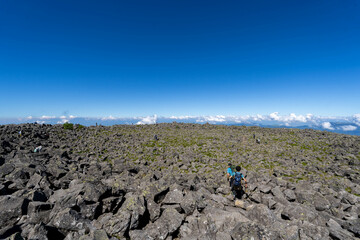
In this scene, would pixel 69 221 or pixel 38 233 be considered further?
pixel 69 221

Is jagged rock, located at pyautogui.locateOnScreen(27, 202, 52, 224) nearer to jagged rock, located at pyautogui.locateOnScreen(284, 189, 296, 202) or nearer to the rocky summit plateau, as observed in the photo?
the rocky summit plateau

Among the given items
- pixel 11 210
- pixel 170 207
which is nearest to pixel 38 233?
pixel 11 210

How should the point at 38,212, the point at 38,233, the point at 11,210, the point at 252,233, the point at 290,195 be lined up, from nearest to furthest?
the point at 38,233, the point at 252,233, the point at 11,210, the point at 38,212, the point at 290,195

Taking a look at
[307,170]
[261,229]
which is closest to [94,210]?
[261,229]

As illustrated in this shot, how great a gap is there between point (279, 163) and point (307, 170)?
364cm

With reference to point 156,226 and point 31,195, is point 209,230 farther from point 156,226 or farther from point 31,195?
point 31,195

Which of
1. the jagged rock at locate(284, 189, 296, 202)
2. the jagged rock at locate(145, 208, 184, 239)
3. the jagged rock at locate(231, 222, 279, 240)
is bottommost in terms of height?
the jagged rock at locate(284, 189, 296, 202)

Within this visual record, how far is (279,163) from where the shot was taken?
84.5ft

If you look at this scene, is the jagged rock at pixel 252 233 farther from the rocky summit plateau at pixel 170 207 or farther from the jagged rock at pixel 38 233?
the jagged rock at pixel 38 233

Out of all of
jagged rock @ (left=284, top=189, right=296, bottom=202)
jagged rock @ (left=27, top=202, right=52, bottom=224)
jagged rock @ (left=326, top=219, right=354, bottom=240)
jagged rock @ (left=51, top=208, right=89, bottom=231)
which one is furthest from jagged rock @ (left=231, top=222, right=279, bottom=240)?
jagged rock @ (left=27, top=202, right=52, bottom=224)

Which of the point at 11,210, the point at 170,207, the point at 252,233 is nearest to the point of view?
the point at 252,233

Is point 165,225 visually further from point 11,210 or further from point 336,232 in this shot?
point 336,232

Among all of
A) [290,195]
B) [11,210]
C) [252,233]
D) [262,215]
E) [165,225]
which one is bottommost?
[290,195]

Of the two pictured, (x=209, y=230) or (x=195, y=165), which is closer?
(x=209, y=230)
